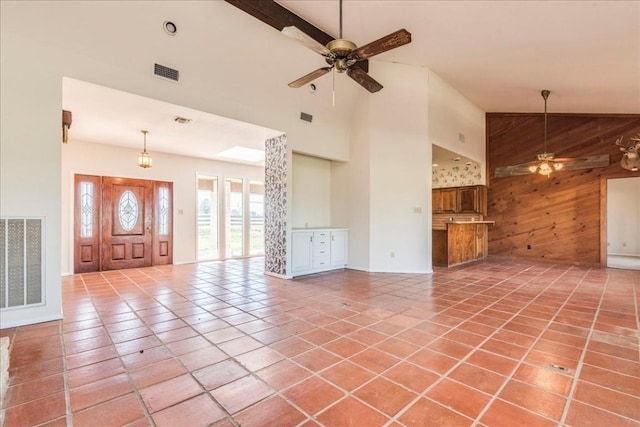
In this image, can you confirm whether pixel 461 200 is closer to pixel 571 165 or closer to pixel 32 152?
pixel 571 165

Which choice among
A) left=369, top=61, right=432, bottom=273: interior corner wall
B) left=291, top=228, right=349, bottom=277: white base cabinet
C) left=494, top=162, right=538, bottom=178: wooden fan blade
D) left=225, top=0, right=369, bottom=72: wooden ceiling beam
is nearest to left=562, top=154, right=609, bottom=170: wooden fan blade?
left=494, top=162, right=538, bottom=178: wooden fan blade

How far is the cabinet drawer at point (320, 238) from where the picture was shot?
20.1 feet

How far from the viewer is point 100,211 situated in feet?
21.2

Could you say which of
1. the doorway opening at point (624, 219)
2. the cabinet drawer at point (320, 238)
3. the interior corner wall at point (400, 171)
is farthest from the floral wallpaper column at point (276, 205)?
the doorway opening at point (624, 219)

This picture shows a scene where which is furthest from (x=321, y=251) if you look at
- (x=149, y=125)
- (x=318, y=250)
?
(x=149, y=125)

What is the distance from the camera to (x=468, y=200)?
842 centimetres

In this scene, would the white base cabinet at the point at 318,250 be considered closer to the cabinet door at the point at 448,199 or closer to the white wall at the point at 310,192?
the white wall at the point at 310,192

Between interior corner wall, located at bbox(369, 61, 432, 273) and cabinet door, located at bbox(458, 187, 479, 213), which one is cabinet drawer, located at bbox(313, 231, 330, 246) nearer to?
interior corner wall, located at bbox(369, 61, 432, 273)

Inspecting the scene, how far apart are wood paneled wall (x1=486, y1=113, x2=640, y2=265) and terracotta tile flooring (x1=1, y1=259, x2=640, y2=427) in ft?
10.6

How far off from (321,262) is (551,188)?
20.0ft

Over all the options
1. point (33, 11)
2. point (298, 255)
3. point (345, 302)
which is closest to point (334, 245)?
point (298, 255)

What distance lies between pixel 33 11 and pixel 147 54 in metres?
1.02

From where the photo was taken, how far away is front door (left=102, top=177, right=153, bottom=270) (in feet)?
21.4

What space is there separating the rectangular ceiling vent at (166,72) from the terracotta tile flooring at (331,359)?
9.66ft
